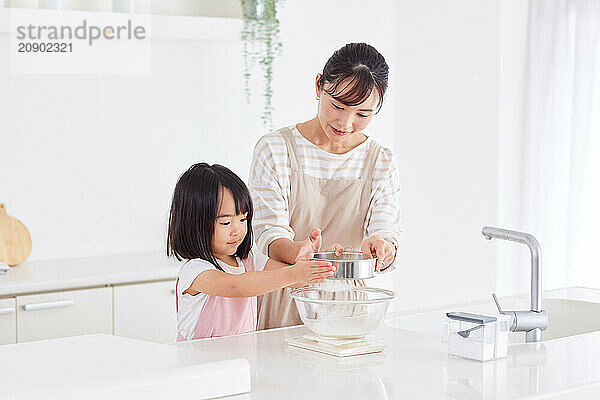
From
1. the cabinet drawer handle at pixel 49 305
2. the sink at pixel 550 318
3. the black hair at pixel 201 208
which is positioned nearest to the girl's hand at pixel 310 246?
the black hair at pixel 201 208

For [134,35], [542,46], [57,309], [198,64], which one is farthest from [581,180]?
[57,309]

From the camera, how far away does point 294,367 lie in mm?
1723

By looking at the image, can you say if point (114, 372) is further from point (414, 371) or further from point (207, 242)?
point (207, 242)

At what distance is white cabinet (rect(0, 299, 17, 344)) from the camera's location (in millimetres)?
2988

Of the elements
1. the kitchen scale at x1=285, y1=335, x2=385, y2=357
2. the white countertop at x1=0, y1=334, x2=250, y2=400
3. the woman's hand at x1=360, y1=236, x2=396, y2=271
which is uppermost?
the woman's hand at x1=360, y1=236, x2=396, y2=271

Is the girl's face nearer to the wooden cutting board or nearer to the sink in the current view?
the sink

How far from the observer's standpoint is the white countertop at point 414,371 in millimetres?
1529

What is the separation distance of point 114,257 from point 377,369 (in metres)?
2.19

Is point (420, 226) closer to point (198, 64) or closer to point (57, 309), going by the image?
point (198, 64)

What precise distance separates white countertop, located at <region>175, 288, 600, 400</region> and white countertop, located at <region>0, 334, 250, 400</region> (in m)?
0.08

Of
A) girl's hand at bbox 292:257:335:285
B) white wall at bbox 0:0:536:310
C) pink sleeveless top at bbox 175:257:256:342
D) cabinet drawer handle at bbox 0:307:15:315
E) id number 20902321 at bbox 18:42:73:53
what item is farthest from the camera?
white wall at bbox 0:0:536:310

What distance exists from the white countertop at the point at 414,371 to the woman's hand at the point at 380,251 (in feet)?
0.59

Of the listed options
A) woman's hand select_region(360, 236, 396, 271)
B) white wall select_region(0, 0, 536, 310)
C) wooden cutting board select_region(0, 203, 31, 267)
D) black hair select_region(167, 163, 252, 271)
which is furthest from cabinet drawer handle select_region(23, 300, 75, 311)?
woman's hand select_region(360, 236, 396, 271)

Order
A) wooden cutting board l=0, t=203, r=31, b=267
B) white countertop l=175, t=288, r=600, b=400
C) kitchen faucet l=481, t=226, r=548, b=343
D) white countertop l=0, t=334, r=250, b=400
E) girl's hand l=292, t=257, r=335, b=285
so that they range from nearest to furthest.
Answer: white countertop l=0, t=334, r=250, b=400
white countertop l=175, t=288, r=600, b=400
girl's hand l=292, t=257, r=335, b=285
kitchen faucet l=481, t=226, r=548, b=343
wooden cutting board l=0, t=203, r=31, b=267
